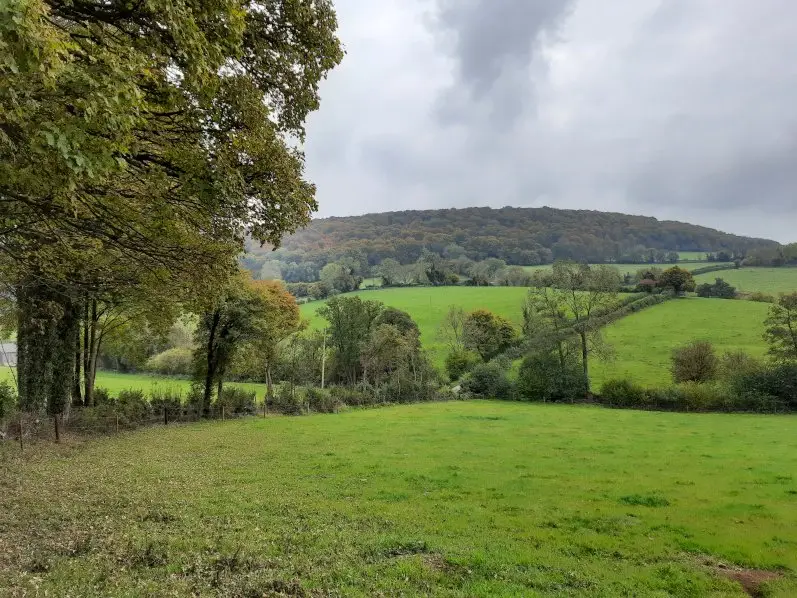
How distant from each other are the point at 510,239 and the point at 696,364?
98218 mm

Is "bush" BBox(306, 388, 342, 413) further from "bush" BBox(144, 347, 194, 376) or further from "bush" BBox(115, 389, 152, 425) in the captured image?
"bush" BBox(144, 347, 194, 376)

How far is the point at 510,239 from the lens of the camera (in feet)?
459

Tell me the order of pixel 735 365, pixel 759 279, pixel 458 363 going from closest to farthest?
pixel 735 365
pixel 458 363
pixel 759 279

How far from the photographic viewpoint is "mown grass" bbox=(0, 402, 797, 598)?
21.6ft

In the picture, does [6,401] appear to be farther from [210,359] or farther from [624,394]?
[624,394]


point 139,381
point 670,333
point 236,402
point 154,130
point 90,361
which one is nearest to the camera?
point 154,130

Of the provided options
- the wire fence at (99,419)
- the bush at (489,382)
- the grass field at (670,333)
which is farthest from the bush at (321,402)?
the grass field at (670,333)

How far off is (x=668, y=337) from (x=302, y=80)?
60225 millimetres

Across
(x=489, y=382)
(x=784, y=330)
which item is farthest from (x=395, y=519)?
(x=784, y=330)

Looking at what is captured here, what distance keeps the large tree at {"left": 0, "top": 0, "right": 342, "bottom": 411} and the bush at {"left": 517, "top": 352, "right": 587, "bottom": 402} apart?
131 ft

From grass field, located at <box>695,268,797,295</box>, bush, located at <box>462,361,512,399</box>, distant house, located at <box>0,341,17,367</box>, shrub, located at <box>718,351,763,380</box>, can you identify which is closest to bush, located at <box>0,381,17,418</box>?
distant house, located at <box>0,341,17,367</box>

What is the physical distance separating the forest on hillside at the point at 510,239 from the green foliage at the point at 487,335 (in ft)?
168

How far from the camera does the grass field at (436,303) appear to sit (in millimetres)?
70938

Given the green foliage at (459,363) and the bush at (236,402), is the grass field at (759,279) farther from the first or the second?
the bush at (236,402)
